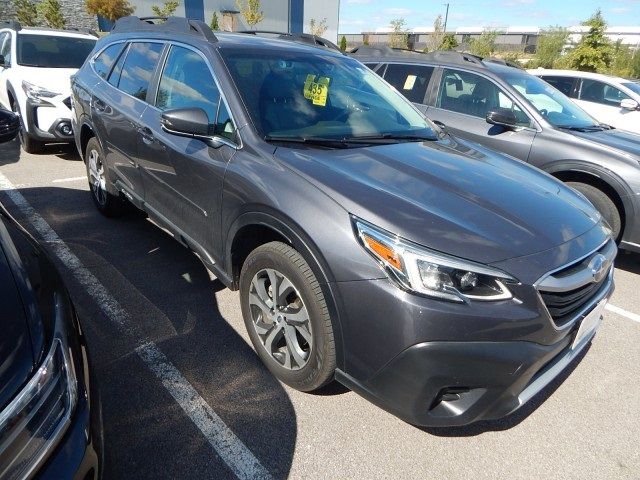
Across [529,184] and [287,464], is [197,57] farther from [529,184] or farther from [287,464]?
[287,464]

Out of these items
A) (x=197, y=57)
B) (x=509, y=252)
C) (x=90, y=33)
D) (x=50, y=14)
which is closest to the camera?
(x=509, y=252)

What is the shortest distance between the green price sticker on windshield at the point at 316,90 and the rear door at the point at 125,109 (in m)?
1.22

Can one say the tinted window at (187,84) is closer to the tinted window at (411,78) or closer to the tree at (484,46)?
the tinted window at (411,78)

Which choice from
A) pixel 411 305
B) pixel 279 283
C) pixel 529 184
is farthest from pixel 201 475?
pixel 529 184

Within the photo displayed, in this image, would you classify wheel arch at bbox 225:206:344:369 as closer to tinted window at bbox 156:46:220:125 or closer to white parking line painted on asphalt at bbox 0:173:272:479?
white parking line painted on asphalt at bbox 0:173:272:479

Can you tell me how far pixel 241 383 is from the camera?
8.02ft

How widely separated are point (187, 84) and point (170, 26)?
2.51 feet

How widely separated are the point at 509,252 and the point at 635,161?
3113 millimetres

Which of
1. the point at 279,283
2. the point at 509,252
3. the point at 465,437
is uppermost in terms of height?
the point at 509,252

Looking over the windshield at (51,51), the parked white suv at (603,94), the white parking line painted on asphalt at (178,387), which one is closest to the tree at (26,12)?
the windshield at (51,51)

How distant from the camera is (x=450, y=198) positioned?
7.02 feet

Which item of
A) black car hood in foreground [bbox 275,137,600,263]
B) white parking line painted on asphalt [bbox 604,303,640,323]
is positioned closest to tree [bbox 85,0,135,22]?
black car hood in foreground [bbox 275,137,600,263]

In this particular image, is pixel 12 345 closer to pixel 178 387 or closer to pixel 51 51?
pixel 178 387

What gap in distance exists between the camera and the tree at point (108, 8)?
30344mm
